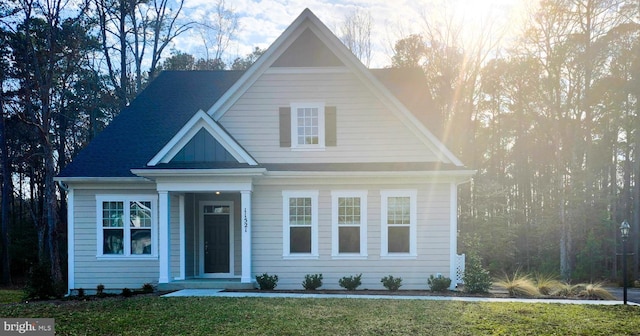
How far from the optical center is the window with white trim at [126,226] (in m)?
14.3

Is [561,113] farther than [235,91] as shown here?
Yes

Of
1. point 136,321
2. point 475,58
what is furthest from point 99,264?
point 475,58

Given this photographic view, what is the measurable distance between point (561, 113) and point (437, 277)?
15.4 meters

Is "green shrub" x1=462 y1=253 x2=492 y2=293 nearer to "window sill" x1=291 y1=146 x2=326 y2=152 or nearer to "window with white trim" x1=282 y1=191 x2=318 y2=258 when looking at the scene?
"window with white trim" x1=282 y1=191 x2=318 y2=258

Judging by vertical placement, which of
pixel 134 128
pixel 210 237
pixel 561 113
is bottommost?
pixel 210 237

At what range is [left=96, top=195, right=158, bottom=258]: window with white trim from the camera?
14.3 meters

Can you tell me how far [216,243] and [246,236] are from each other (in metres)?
2.15

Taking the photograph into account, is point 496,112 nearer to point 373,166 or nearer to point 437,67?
point 437,67

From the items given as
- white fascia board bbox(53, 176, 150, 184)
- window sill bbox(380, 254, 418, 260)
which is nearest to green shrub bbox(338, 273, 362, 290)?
window sill bbox(380, 254, 418, 260)

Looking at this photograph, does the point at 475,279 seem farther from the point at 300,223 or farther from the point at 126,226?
the point at 126,226

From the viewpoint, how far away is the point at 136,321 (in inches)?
344

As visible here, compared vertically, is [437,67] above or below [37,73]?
above

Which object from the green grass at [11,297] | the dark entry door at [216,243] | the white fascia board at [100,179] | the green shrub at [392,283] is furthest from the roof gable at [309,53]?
the green grass at [11,297]

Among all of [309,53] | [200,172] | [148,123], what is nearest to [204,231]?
[200,172]
